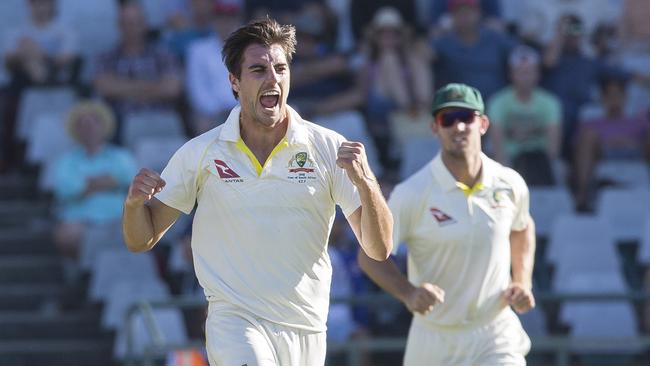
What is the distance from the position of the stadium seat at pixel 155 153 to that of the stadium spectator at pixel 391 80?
1912 millimetres

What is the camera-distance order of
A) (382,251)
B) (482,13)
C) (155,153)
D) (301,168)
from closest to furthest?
(382,251) < (301,168) < (155,153) < (482,13)

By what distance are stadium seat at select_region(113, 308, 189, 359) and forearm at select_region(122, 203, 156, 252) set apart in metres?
4.95

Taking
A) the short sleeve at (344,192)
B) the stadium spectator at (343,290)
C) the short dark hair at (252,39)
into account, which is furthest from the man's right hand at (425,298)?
the stadium spectator at (343,290)

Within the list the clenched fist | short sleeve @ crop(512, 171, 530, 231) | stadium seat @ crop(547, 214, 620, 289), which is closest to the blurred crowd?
stadium seat @ crop(547, 214, 620, 289)

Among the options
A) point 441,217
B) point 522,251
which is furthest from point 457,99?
point 522,251

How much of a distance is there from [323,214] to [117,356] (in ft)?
17.6

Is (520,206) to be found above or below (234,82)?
below

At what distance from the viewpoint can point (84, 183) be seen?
12.3m

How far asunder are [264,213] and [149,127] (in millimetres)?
7245

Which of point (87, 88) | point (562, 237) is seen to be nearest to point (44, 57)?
point (87, 88)

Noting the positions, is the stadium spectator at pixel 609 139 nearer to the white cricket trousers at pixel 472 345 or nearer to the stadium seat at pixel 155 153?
the stadium seat at pixel 155 153

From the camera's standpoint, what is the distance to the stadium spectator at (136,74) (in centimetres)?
1326

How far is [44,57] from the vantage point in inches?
540

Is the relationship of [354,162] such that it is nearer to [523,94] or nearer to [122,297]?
[122,297]
